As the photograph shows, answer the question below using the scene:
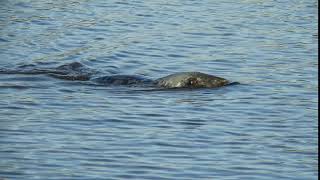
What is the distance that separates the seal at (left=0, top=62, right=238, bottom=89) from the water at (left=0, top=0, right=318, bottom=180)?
243mm

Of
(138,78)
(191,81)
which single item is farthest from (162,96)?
(138,78)

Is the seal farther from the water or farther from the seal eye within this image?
the water

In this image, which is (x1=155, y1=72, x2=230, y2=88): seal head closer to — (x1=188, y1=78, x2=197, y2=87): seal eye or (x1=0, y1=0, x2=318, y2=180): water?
(x1=188, y1=78, x2=197, y2=87): seal eye

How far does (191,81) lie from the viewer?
1355cm

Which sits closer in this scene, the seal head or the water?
the water

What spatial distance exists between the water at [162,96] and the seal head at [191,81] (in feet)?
0.72

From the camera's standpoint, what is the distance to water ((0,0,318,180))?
367 inches

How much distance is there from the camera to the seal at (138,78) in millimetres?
13508

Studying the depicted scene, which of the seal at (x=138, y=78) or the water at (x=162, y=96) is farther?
the seal at (x=138, y=78)

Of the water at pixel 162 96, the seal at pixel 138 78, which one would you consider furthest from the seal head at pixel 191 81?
the water at pixel 162 96

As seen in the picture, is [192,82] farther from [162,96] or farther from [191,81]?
[162,96]

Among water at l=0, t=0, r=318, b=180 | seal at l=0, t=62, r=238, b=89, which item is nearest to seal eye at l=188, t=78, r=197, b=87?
seal at l=0, t=62, r=238, b=89

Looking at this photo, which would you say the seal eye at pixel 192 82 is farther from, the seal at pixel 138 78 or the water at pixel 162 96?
the water at pixel 162 96

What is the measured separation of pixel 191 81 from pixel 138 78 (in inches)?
33.3
